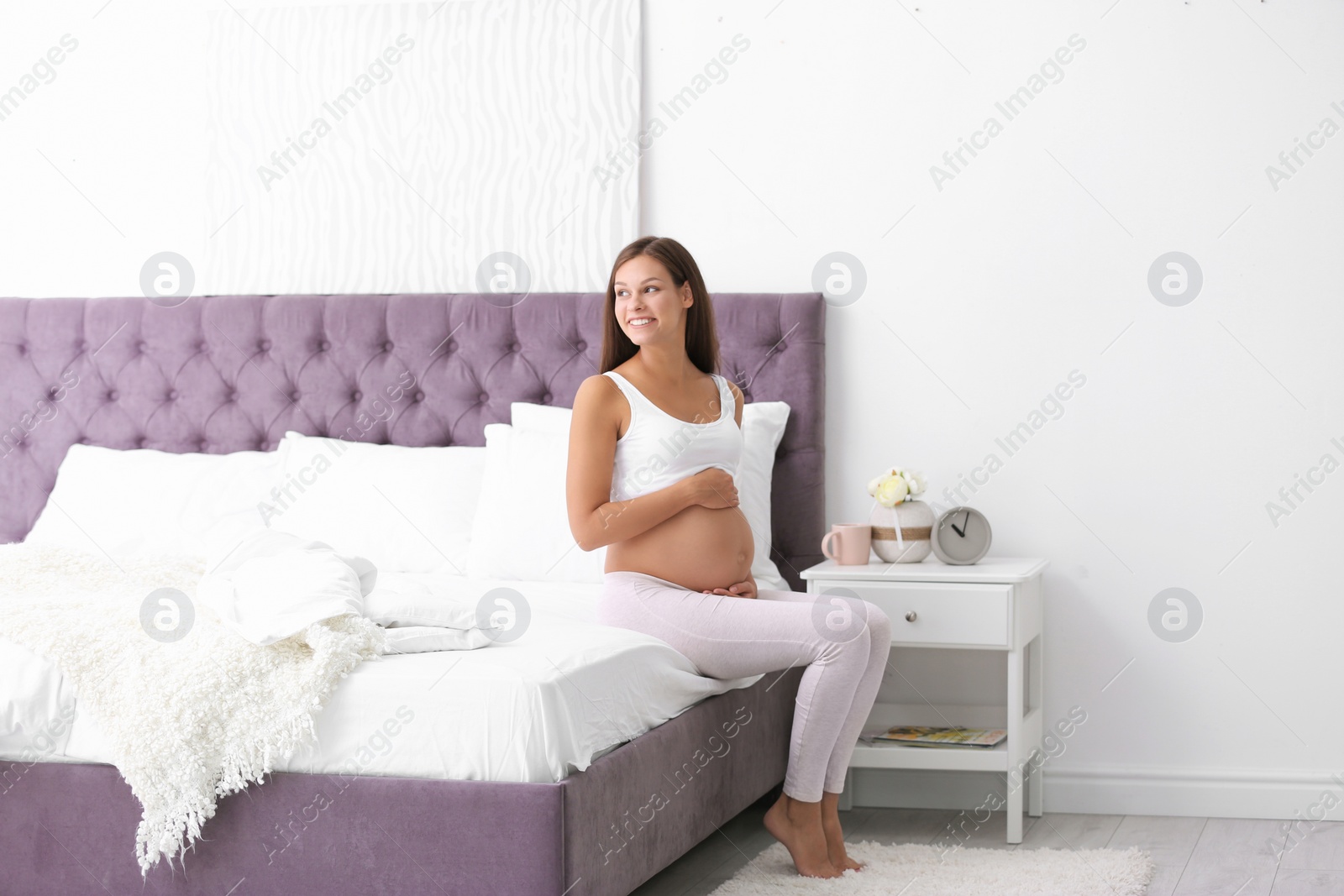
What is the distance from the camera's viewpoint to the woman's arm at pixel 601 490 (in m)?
2.37

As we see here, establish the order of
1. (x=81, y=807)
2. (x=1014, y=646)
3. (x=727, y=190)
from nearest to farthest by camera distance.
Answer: (x=81, y=807)
(x=1014, y=646)
(x=727, y=190)

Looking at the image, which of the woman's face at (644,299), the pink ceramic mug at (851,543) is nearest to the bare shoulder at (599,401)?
the woman's face at (644,299)

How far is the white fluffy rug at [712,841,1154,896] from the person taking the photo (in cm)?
238

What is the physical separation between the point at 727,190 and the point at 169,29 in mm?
1629

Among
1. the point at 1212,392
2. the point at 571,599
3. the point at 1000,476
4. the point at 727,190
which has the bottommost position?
the point at 571,599

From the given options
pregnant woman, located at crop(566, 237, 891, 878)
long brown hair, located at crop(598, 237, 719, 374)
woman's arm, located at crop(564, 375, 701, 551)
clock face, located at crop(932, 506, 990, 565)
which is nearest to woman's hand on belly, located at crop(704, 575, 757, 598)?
pregnant woman, located at crop(566, 237, 891, 878)

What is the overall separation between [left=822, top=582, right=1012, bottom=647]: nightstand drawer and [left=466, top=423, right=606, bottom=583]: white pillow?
2.11ft

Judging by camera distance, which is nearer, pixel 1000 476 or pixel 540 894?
pixel 540 894

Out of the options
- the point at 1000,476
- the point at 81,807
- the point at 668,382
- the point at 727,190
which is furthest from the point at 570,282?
the point at 81,807

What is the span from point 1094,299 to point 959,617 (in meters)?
0.86

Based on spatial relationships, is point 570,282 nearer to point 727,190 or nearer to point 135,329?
point 727,190

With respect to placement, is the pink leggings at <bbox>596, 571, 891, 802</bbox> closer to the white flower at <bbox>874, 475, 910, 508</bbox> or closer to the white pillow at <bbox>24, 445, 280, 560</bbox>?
the white flower at <bbox>874, 475, 910, 508</bbox>

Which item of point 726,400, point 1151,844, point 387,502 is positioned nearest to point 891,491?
point 726,400

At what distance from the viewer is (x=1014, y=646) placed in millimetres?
2727
